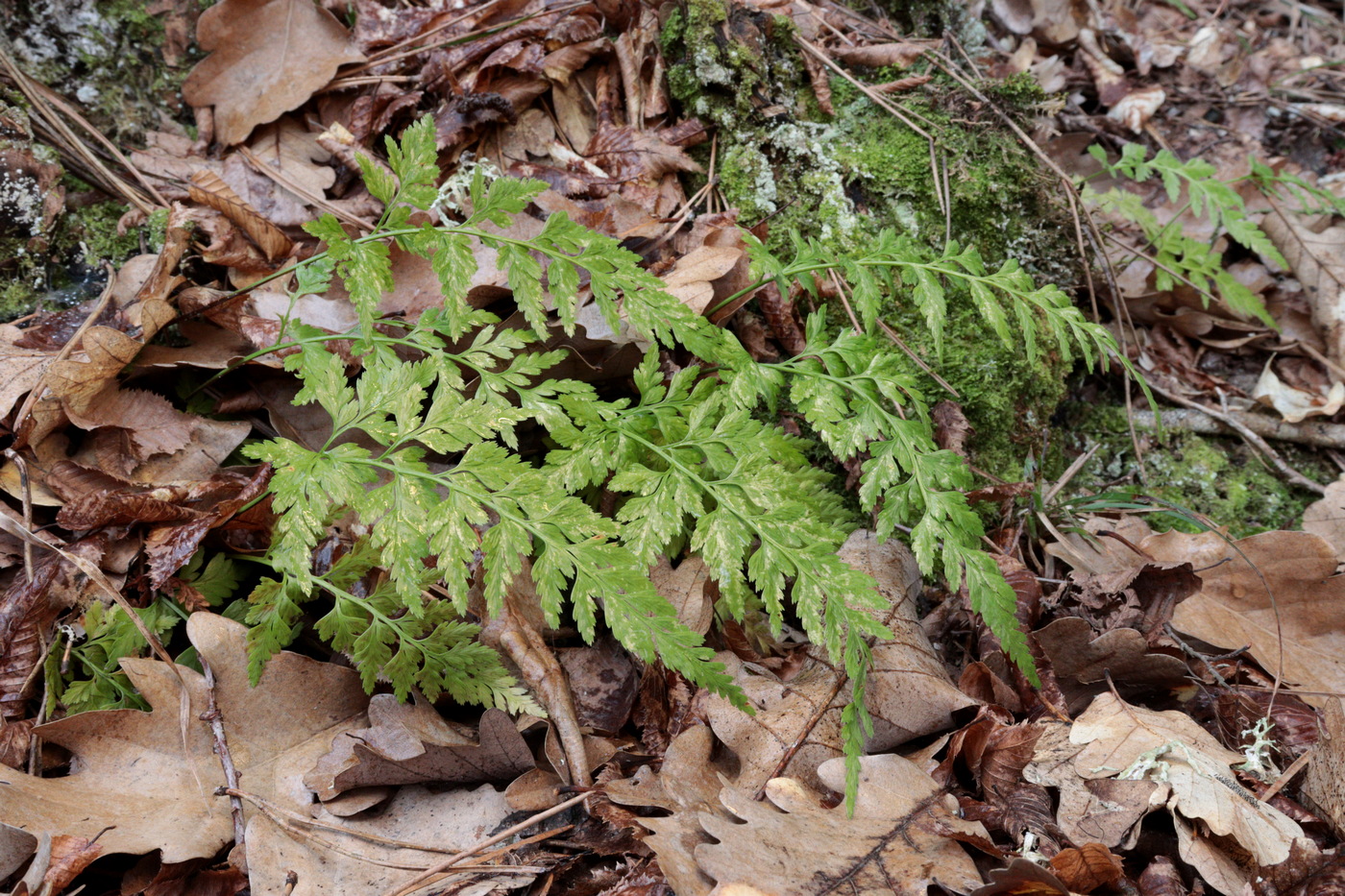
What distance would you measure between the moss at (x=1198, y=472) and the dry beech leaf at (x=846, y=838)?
1.79 m

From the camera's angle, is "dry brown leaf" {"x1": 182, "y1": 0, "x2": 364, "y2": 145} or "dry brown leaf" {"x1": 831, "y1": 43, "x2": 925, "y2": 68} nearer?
"dry brown leaf" {"x1": 182, "y1": 0, "x2": 364, "y2": 145}

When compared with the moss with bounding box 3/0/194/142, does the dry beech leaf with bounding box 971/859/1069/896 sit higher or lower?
lower

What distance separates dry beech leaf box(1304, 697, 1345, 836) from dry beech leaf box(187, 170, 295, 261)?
10.6 ft

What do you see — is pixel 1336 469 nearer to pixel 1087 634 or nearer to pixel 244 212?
pixel 1087 634

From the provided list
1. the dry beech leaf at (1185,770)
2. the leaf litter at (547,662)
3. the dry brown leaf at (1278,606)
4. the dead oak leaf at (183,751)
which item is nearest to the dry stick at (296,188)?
the leaf litter at (547,662)

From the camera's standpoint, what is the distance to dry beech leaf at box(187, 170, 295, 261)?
2.60 meters

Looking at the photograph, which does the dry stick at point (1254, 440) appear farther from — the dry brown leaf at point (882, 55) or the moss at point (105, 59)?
the moss at point (105, 59)

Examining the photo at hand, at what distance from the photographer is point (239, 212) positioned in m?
2.61

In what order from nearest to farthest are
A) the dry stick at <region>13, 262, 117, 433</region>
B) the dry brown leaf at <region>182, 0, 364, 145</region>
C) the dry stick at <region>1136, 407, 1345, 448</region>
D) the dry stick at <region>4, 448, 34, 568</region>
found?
the dry stick at <region>4, 448, 34, 568</region>, the dry stick at <region>13, 262, 117, 433</region>, the dry brown leaf at <region>182, 0, 364, 145</region>, the dry stick at <region>1136, 407, 1345, 448</region>

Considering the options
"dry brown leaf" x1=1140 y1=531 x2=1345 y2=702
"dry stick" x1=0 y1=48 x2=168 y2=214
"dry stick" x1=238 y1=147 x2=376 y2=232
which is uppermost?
"dry stick" x1=0 y1=48 x2=168 y2=214

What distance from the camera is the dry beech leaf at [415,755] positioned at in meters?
1.88

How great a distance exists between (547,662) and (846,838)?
2.69 ft

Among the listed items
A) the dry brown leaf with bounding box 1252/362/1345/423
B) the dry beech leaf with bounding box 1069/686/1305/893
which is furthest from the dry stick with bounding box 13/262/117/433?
the dry brown leaf with bounding box 1252/362/1345/423

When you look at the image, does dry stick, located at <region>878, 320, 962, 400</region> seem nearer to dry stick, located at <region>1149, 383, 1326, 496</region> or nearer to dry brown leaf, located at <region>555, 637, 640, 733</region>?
dry stick, located at <region>1149, 383, 1326, 496</region>
